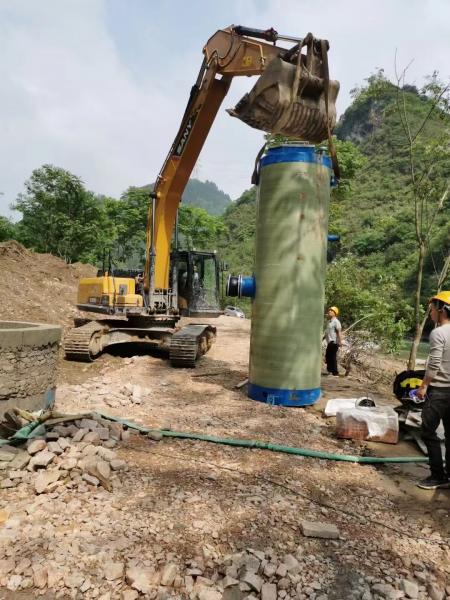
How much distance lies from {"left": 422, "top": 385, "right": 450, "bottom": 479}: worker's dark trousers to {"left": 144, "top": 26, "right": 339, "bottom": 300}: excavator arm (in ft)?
11.9

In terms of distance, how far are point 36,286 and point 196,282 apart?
30.4 feet

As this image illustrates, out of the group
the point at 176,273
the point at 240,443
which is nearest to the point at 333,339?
the point at 176,273

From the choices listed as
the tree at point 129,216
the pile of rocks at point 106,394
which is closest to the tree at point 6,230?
the tree at point 129,216

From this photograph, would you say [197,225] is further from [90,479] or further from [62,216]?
[90,479]

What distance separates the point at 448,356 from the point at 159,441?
9.96ft

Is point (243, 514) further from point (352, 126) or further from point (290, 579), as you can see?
point (352, 126)

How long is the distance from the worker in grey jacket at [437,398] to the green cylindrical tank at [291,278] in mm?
2543

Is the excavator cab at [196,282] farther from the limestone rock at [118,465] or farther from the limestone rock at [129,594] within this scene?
the limestone rock at [129,594]

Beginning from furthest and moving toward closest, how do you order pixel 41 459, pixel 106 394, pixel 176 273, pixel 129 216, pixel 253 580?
pixel 129 216
pixel 176 273
pixel 106 394
pixel 41 459
pixel 253 580

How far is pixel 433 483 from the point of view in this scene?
166 inches

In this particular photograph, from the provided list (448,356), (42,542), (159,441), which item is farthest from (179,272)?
(42,542)

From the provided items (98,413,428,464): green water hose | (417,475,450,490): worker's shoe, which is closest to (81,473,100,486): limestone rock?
(98,413,428,464): green water hose

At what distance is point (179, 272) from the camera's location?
10641mm

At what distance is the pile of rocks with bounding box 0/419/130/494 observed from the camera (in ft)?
12.7
